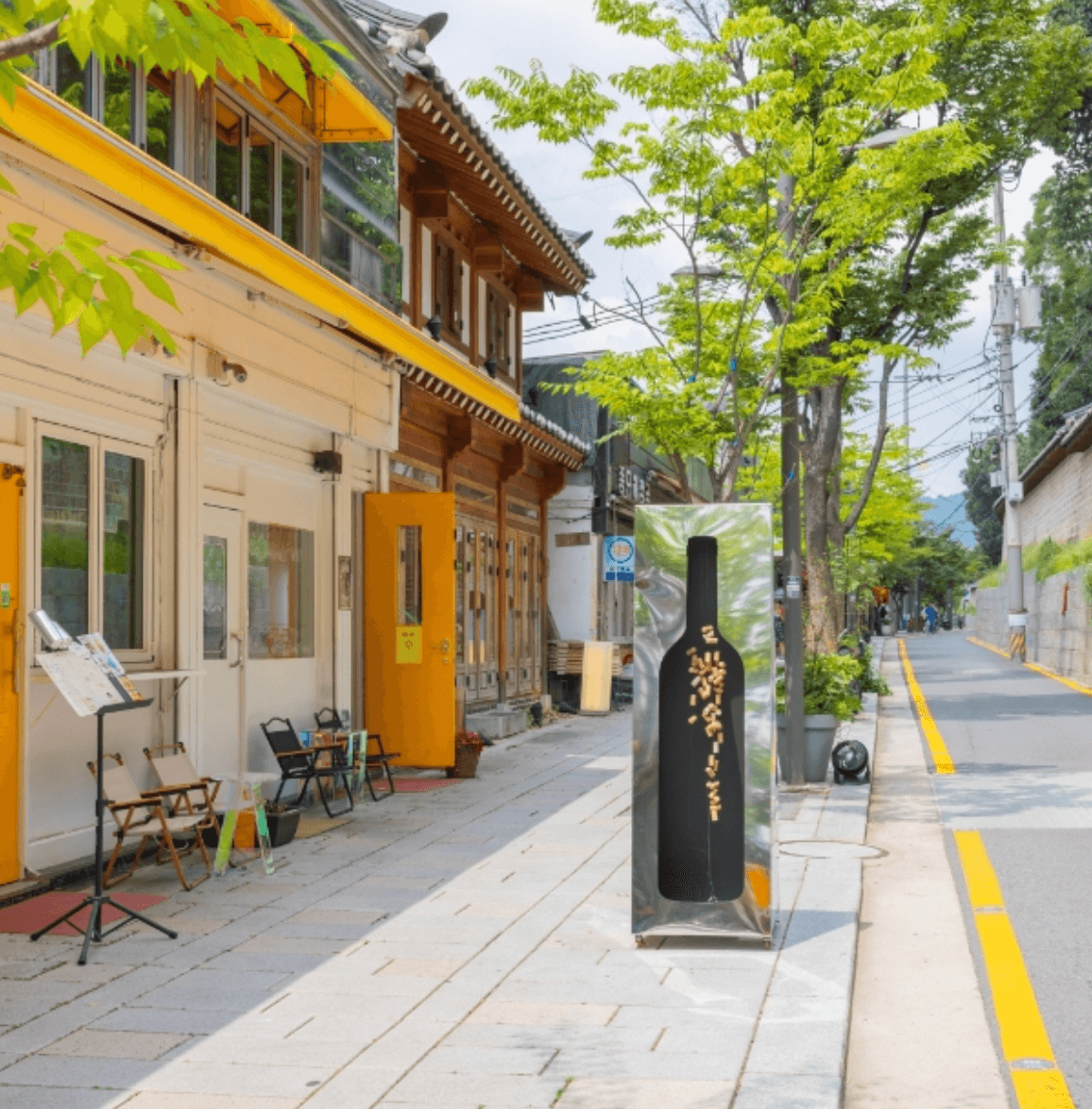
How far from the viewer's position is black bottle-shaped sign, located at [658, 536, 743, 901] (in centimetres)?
686

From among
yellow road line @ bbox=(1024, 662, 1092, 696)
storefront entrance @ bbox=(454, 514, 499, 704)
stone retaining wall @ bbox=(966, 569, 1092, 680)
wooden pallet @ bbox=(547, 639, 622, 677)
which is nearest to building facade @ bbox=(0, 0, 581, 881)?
storefront entrance @ bbox=(454, 514, 499, 704)

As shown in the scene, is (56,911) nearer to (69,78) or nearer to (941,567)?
(69,78)

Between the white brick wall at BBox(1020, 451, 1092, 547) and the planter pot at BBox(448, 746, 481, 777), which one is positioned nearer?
the planter pot at BBox(448, 746, 481, 777)

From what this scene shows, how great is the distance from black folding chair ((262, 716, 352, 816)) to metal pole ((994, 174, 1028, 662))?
3339 cm

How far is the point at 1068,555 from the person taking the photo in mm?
34469

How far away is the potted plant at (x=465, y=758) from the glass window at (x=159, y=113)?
6377 millimetres

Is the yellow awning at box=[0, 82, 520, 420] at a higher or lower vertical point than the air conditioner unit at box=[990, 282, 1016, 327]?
lower

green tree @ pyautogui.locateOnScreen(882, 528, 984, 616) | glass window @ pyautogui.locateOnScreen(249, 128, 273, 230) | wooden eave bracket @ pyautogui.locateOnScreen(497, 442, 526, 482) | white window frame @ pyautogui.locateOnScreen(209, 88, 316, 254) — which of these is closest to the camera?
white window frame @ pyautogui.locateOnScreen(209, 88, 316, 254)

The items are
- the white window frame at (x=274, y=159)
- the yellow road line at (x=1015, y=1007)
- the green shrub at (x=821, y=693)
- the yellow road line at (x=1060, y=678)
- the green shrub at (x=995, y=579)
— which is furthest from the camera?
the green shrub at (x=995, y=579)

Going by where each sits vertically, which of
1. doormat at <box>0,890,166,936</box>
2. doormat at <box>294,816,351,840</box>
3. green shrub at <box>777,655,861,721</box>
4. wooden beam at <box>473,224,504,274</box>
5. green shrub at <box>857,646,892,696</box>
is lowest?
doormat at <box>294,816,351,840</box>

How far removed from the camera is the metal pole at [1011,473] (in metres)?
42.0

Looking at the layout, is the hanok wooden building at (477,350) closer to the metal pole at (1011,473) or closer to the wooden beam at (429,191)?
the wooden beam at (429,191)

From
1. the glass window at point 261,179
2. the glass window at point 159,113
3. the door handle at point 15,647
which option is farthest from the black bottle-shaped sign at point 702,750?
the glass window at point 261,179

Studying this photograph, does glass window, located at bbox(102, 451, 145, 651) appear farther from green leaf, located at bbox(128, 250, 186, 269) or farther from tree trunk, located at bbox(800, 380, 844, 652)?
tree trunk, located at bbox(800, 380, 844, 652)
